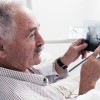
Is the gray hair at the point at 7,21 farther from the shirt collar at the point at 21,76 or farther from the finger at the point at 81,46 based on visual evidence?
the finger at the point at 81,46

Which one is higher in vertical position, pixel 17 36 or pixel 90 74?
pixel 17 36

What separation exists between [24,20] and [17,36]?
69 mm

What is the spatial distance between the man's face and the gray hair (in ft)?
0.07

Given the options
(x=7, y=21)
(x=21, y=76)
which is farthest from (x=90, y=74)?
(x=7, y=21)


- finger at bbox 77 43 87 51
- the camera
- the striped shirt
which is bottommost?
the striped shirt

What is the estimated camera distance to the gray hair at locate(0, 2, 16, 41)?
832 millimetres

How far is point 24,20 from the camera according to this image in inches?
34.6

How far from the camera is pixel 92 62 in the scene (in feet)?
3.00

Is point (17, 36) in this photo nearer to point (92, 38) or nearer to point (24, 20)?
point (24, 20)

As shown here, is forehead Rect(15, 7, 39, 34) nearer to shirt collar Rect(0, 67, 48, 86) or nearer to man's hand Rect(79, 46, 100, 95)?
shirt collar Rect(0, 67, 48, 86)

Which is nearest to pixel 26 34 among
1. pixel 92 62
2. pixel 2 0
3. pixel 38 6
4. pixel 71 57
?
pixel 2 0

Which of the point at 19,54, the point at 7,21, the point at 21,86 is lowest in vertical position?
the point at 21,86

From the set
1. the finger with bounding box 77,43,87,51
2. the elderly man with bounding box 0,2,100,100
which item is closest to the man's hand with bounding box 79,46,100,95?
the elderly man with bounding box 0,2,100,100

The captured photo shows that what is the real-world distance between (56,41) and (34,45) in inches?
44.2
